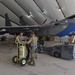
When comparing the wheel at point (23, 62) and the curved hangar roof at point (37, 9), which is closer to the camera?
the wheel at point (23, 62)

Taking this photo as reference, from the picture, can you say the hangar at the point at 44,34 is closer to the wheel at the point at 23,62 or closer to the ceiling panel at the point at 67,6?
the ceiling panel at the point at 67,6

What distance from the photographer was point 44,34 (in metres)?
9.03

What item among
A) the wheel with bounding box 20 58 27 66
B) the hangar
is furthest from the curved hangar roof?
the wheel with bounding box 20 58 27 66

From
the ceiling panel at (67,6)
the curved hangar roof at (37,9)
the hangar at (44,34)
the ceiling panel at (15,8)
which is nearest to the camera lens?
the hangar at (44,34)

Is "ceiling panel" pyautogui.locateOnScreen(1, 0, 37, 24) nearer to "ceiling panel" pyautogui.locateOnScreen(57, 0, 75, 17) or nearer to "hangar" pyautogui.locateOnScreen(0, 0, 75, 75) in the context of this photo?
"hangar" pyautogui.locateOnScreen(0, 0, 75, 75)

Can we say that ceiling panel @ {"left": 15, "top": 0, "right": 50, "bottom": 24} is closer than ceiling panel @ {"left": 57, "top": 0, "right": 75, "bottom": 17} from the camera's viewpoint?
No

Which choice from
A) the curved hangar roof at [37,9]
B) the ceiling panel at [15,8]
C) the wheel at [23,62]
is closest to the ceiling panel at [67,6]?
the curved hangar roof at [37,9]

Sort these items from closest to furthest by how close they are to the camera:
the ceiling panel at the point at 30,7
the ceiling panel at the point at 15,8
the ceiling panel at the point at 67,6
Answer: the ceiling panel at the point at 67,6 < the ceiling panel at the point at 30,7 < the ceiling panel at the point at 15,8

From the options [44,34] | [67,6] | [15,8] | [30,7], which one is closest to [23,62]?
[44,34]

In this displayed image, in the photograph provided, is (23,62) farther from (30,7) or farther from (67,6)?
(30,7)

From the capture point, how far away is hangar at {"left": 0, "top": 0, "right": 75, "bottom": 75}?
15.2 feet

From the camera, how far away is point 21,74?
4070 mm

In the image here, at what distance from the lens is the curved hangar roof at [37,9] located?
13.5 m

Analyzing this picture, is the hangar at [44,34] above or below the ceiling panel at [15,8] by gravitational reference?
below
